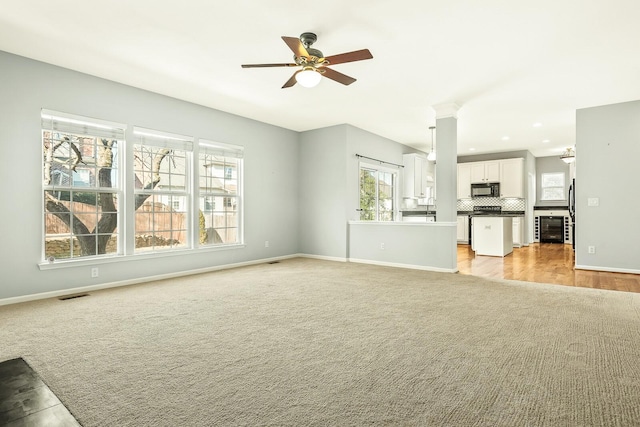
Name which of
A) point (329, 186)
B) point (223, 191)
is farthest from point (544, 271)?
point (223, 191)

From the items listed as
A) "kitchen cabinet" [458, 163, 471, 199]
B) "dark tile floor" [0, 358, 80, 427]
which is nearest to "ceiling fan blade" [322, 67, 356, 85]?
"dark tile floor" [0, 358, 80, 427]

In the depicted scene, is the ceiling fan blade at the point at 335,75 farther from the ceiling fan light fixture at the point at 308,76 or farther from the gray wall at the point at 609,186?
the gray wall at the point at 609,186

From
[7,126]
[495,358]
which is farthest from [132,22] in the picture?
[495,358]

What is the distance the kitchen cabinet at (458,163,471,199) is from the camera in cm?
1005

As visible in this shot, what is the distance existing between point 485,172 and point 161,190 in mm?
8585

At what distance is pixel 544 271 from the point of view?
5.52 meters

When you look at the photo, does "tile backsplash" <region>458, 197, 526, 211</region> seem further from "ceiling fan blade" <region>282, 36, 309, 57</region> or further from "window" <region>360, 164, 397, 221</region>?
"ceiling fan blade" <region>282, 36, 309, 57</region>

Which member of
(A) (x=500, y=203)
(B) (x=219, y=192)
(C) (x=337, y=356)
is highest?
(B) (x=219, y=192)

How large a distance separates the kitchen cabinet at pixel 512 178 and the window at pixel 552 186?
5.57ft

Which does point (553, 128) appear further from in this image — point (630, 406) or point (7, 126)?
point (7, 126)

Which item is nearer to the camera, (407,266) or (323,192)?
(407,266)

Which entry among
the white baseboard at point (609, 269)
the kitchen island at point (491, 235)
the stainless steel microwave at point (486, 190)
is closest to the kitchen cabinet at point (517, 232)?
the stainless steel microwave at point (486, 190)

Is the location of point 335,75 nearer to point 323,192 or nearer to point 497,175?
point 323,192

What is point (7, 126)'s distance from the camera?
12.0 feet
